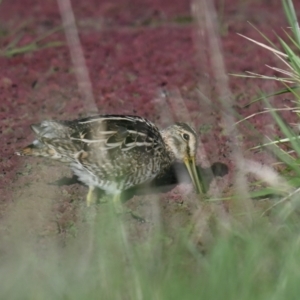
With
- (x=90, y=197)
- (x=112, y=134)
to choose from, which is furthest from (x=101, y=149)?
(x=90, y=197)

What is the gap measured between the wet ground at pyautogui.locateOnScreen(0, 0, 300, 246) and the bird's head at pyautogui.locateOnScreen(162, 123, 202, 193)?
6.8 inches

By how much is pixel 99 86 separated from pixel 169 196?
7.14ft

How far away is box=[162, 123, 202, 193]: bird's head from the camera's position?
21.2 feet

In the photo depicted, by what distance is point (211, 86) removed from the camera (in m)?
7.97

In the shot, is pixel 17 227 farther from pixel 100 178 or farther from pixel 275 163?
pixel 275 163

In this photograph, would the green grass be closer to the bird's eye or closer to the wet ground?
the wet ground

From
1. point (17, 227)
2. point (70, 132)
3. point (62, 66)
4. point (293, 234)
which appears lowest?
point (293, 234)

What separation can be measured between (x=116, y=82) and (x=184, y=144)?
1.99m

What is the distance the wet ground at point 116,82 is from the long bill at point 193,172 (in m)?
0.09

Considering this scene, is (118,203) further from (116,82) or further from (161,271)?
(116,82)

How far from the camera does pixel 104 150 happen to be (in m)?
6.02

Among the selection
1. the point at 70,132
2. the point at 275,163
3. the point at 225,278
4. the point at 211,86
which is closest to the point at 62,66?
the point at 211,86

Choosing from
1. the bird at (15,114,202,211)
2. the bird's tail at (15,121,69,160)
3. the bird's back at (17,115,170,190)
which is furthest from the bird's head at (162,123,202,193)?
the bird's tail at (15,121,69,160)

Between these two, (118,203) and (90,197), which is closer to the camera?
(118,203)
